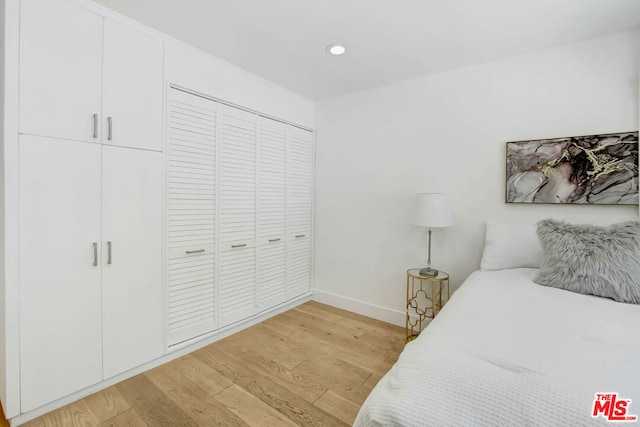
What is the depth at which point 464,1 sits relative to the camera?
1.68 metres

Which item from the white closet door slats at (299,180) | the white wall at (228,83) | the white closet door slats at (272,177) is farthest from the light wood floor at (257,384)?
the white wall at (228,83)

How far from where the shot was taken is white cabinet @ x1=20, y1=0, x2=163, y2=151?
152 cm

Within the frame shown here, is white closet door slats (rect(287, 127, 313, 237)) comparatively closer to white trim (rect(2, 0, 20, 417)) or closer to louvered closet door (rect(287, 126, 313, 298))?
louvered closet door (rect(287, 126, 313, 298))

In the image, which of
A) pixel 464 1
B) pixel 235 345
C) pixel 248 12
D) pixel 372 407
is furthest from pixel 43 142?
pixel 464 1

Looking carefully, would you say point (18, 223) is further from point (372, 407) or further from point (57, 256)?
point (372, 407)

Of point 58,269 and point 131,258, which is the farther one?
point 131,258

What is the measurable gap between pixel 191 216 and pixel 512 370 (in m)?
2.18

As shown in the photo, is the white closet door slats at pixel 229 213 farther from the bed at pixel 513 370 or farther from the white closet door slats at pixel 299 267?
the bed at pixel 513 370

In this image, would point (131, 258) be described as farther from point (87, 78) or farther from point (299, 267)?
point (299, 267)

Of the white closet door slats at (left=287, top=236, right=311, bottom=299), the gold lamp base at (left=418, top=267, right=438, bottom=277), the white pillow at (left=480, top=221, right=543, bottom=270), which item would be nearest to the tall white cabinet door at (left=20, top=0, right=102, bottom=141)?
the white closet door slats at (left=287, top=236, right=311, bottom=299)

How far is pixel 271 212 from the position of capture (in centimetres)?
296

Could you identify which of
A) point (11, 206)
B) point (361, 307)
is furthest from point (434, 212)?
point (11, 206)

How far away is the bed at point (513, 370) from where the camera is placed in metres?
0.73

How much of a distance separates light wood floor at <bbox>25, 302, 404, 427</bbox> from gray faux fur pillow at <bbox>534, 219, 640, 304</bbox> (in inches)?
51.0
